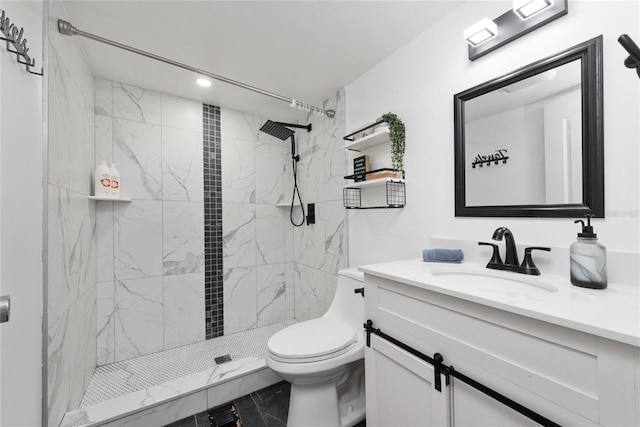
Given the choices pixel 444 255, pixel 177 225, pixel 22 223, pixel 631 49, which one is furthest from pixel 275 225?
pixel 631 49

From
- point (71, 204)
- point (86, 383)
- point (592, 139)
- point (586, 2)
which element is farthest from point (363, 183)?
point (86, 383)

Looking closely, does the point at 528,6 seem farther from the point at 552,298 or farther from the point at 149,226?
the point at 149,226

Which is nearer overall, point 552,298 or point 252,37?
point 552,298

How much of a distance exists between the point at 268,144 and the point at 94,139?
1.35m

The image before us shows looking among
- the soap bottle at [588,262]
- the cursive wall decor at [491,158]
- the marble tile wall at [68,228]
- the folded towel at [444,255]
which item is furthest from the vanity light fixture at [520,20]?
the marble tile wall at [68,228]

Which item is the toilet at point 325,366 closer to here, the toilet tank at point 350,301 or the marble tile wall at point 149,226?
the toilet tank at point 350,301

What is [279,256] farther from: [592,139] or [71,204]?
[592,139]

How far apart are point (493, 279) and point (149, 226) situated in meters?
2.30

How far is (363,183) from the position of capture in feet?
5.35

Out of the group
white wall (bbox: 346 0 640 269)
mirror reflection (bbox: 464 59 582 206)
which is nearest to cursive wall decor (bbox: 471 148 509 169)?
mirror reflection (bbox: 464 59 582 206)

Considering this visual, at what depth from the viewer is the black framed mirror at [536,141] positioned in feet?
2.92

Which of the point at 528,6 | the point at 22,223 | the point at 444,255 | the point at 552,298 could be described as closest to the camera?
the point at 552,298

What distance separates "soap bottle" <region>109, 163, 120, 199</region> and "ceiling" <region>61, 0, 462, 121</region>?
2.28ft

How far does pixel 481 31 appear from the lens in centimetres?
113
